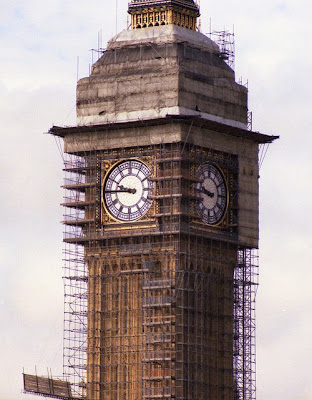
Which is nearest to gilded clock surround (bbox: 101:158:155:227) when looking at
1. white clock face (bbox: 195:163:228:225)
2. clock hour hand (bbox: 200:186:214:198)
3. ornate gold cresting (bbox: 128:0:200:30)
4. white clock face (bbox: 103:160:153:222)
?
white clock face (bbox: 103:160:153:222)

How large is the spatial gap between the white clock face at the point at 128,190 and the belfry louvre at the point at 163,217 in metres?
0.06

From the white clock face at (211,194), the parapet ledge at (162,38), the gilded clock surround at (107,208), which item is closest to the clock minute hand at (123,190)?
the gilded clock surround at (107,208)

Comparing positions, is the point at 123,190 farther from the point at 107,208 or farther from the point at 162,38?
the point at 162,38

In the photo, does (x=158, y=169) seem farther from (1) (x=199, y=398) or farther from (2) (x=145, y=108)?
(1) (x=199, y=398)

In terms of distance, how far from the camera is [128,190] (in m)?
173

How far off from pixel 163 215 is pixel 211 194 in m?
4.50

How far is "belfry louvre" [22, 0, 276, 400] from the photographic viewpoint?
561ft

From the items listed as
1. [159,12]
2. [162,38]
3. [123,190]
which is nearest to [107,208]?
[123,190]

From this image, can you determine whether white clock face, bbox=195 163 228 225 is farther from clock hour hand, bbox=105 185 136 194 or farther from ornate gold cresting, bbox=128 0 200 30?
ornate gold cresting, bbox=128 0 200 30

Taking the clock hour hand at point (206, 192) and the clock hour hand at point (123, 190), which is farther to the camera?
the clock hour hand at point (206, 192)

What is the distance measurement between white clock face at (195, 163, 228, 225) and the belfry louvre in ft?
0.30

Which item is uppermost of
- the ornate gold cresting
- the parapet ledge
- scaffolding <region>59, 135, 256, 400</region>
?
the ornate gold cresting

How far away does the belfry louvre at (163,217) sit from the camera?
17112 centimetres

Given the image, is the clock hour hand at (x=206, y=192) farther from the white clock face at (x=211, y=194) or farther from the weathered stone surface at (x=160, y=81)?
the weathered stone surface at (x=160, y=81)
